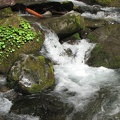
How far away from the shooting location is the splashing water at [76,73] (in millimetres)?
7873

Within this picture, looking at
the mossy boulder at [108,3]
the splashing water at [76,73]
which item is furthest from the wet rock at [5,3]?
the mossy boulder at [108,3]

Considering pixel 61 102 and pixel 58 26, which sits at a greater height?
pixel 58 26

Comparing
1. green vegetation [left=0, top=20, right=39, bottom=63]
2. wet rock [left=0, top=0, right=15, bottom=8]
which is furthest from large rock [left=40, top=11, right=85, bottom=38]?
wet rock [left=0, top=0, right=15, bottom=8]

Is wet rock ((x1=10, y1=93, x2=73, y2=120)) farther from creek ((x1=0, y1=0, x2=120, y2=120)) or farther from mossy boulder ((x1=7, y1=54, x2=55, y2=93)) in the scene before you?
mossy boulder ((x1=7, y1=54, x2=55, y2=93))

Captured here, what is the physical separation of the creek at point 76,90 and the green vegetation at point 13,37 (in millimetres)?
771

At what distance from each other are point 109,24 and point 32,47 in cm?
411

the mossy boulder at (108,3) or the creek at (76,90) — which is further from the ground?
the mossy boulder at (108,3)

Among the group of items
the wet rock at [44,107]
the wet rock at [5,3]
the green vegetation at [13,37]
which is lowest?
the wet rock at [44,107]

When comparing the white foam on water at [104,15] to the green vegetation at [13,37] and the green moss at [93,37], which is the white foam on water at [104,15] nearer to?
the green moss at [93,37]

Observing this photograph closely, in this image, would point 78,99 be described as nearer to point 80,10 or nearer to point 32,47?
point 32,47

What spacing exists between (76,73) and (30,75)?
1.90m

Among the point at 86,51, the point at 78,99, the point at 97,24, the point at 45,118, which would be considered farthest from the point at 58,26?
the point at 45,118

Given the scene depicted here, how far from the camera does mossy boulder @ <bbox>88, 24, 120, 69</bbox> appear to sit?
9.42 meters

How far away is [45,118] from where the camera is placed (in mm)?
6801
